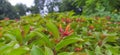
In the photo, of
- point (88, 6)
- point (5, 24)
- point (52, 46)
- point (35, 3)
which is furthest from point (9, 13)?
point (52, 46)

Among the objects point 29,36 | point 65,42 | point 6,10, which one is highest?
point 6,10

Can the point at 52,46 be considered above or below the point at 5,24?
below

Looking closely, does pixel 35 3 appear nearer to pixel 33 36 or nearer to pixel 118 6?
pixel 118 6

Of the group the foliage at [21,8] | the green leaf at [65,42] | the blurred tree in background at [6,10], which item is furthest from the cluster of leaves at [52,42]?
the foliage at [21,8]

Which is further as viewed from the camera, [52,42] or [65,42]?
[52,42]

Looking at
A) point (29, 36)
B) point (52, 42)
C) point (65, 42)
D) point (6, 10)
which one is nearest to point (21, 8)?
point (6, 10)

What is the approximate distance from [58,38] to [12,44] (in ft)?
1.16

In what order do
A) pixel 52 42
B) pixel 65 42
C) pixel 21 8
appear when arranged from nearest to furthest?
pixel 65 42, pixel 52 42, pixel 21 8

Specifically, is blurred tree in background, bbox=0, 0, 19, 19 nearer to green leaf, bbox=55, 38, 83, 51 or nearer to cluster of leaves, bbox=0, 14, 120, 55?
cluster of leaves, bbox=0, 14, 120, 55

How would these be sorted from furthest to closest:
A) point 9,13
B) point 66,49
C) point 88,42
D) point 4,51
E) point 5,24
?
point 9,13
point 5,24
point 88,42
point 66,49
point 4,51

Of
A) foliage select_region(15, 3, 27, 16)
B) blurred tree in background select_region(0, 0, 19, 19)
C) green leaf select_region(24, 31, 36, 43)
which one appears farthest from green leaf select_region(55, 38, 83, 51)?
foliage select_region(15, 3, 27, 16)

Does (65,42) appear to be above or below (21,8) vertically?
below

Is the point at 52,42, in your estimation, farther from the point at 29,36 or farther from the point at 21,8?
the point at 21,8

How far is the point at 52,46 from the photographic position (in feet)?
5.26
